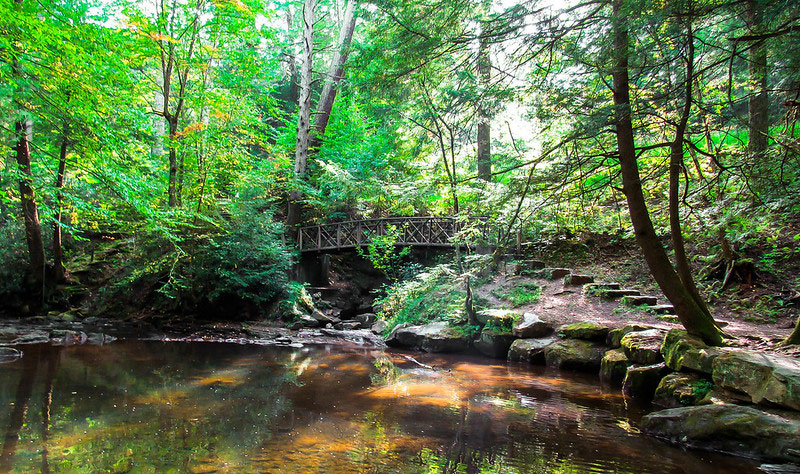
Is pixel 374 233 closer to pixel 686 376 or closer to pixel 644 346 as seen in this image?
pixel 644 346

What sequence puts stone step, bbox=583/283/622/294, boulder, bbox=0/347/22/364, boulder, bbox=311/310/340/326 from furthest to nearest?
boulder, bbox=311/310/340/326 < stone step, bbox=583/283/622/294 < boulder, bbox=0/347/22/364

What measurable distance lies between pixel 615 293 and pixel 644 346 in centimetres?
321

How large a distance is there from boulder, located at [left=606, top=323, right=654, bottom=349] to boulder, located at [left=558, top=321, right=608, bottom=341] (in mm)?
196

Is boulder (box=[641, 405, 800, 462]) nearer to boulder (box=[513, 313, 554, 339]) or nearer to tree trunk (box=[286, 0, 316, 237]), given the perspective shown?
boulder (box=[513, 313, 554, 339])

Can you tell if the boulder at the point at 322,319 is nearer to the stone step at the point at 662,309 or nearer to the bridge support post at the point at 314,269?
the bridge support post at the point at 314,269

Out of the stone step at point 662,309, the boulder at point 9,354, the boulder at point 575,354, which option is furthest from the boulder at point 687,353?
the boulder at point 9,354

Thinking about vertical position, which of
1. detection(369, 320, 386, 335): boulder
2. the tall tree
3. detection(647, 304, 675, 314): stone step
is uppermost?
the tall tree

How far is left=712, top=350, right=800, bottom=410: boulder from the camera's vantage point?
11.8ft

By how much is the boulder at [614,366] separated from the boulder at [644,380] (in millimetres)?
427

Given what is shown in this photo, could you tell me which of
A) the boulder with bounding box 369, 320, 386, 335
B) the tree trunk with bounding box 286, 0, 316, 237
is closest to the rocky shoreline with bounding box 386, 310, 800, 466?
the boulder with bounding box 369, 320, 386, 335

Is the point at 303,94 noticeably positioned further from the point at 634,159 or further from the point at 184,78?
the point at 634,159

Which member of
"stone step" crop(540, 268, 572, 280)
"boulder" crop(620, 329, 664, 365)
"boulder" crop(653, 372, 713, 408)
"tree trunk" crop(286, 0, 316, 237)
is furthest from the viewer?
"tree trunk" crop(286, 0, 316, 237)

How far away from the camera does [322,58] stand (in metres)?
25.3

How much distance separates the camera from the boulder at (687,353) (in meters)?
4.60
